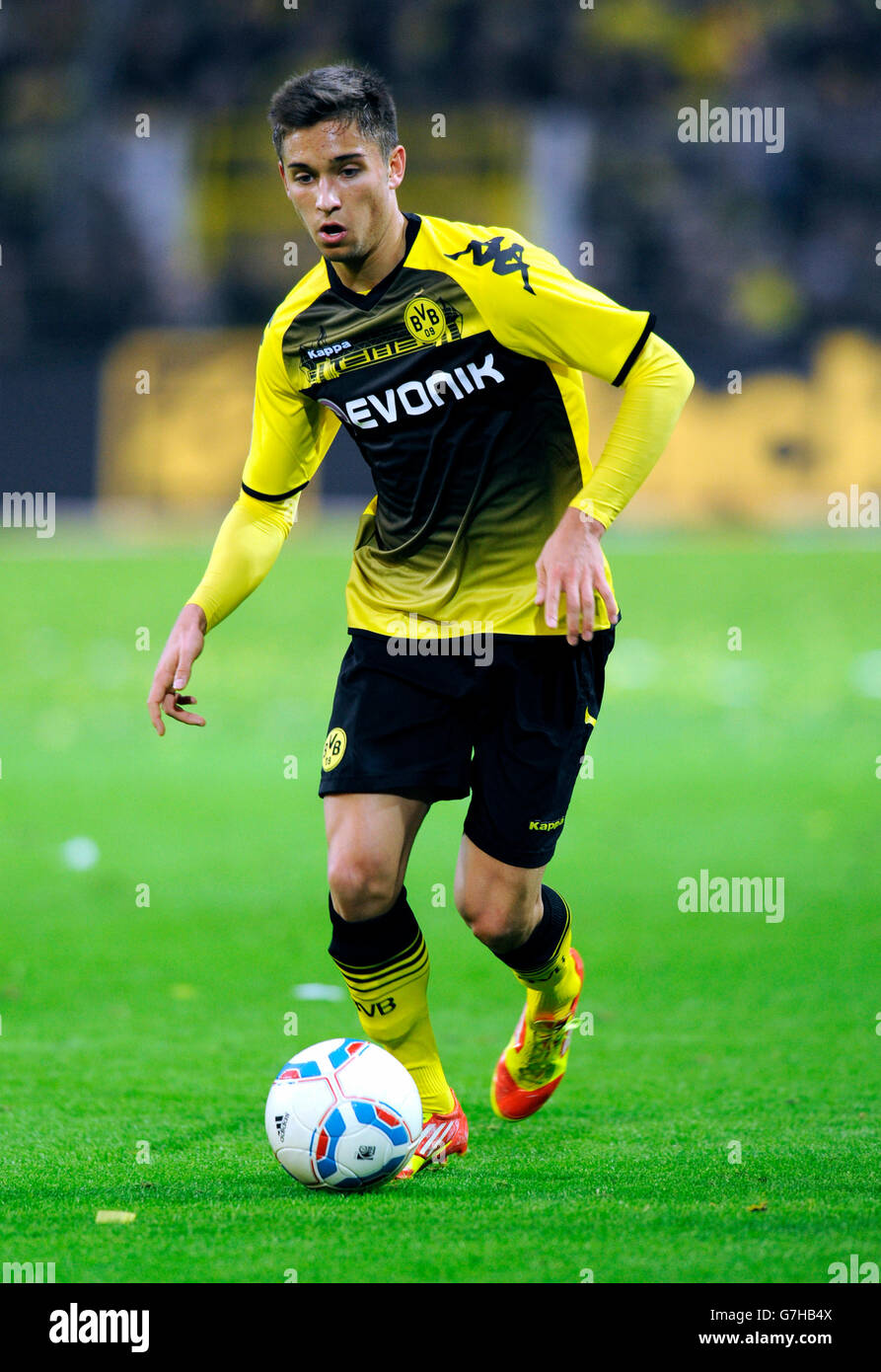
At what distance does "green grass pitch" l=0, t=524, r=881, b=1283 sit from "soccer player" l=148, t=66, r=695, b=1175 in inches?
22.0

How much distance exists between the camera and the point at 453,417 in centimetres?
438

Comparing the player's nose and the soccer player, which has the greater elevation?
the player's nose

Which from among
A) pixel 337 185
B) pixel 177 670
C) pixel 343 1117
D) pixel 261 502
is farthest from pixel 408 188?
pixel 343 1117

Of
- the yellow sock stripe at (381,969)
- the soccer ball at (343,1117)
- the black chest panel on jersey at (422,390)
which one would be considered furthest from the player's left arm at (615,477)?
the soccer ball at (343,1117)

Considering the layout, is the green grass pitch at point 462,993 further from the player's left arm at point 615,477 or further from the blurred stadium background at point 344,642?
the player's left arm at point 615,477

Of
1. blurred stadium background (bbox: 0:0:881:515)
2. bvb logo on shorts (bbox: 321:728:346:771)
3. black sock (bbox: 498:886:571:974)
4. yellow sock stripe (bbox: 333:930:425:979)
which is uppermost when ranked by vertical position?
blurred stadium background (bbox: 0:0:881:515)

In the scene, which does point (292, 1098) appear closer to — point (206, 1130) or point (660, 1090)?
point (206, 1130)

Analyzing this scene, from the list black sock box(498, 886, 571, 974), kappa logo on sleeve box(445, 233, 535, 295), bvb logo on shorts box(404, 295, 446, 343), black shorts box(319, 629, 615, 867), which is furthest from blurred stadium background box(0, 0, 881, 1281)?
kappa logo on sleeve box(445, 233, 535, 295)

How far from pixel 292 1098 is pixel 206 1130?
0.57 meters

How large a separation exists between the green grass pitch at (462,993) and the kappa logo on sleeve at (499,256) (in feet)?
6.95

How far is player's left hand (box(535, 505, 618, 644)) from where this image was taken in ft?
13.1

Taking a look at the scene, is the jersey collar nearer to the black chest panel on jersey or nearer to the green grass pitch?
the black chest panel on jersey

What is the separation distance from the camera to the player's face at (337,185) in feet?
13.4

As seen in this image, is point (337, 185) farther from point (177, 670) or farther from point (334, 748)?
point (334, 748)
